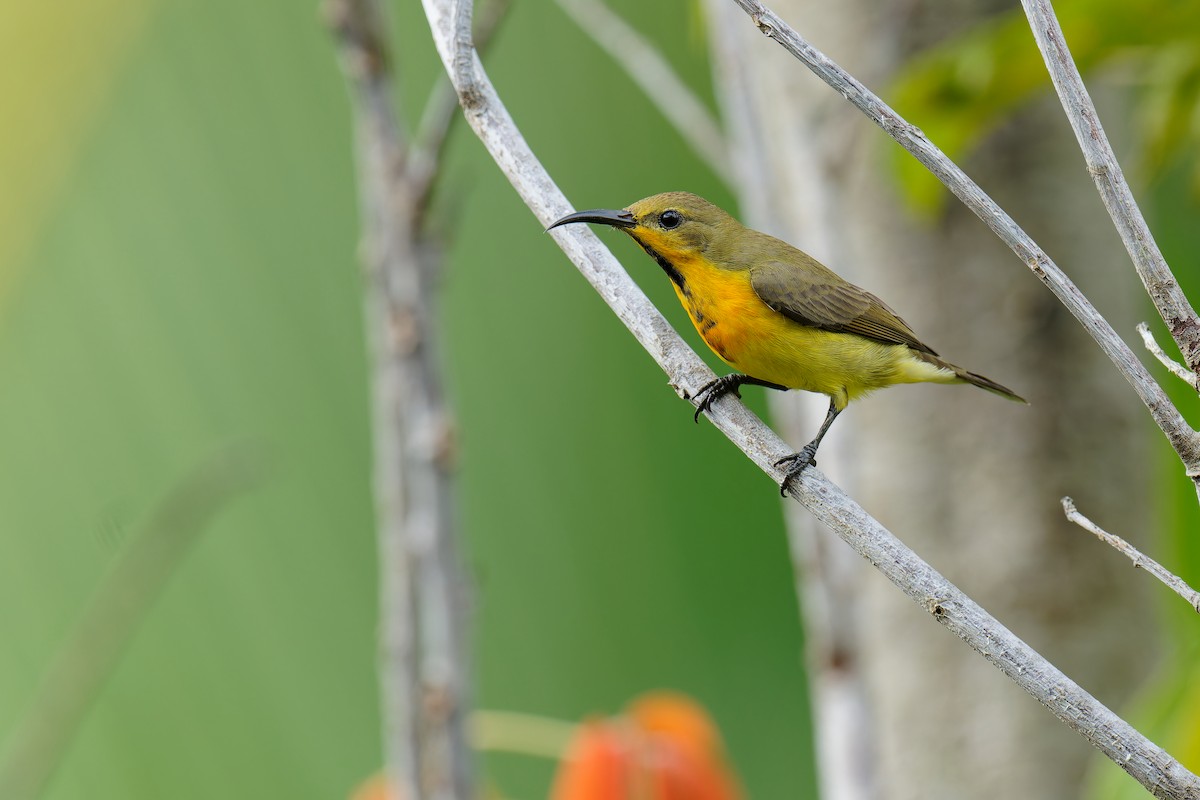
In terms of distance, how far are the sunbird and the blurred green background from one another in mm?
644

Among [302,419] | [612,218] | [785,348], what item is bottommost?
[302,419]

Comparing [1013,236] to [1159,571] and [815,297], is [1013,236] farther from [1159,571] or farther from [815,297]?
[815,297]

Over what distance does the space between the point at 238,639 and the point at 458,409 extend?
2.08ft

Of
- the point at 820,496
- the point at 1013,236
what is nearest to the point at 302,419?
the point at 820,496

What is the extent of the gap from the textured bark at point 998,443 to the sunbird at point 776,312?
0.38 meters

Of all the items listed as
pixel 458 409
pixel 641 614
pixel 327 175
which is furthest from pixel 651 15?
pixel 641 614

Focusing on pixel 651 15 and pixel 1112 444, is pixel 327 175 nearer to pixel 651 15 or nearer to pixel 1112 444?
pixel 651 15

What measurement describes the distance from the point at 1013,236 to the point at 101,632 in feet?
3.38

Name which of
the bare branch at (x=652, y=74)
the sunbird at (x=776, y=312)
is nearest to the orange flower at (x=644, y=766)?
the sunbird at (x=776, y=312)

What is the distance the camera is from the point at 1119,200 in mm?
653

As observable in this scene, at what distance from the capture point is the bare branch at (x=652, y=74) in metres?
1.63

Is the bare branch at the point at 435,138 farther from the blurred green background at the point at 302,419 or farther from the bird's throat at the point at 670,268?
the blurred green background at the point at 302,419

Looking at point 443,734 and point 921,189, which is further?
point 921,189

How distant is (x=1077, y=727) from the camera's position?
67cm
